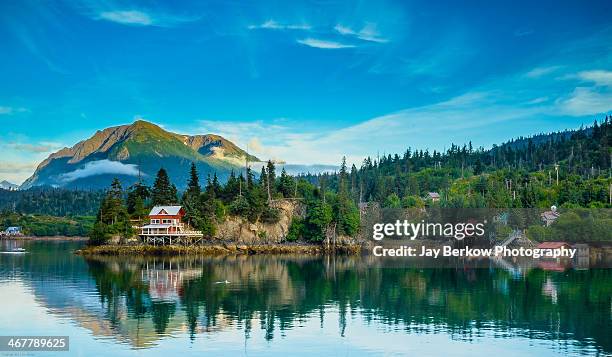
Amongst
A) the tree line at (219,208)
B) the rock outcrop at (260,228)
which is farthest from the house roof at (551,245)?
the rock outcrop at (260,228)

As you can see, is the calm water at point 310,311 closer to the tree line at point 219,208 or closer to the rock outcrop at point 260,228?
the tree line at point 219,208

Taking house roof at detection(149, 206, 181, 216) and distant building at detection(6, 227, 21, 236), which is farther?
distant building at detection(6, 227, 21, 236)

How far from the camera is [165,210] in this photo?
371ft

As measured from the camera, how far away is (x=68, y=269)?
79.7 metres

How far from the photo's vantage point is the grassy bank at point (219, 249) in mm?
108562

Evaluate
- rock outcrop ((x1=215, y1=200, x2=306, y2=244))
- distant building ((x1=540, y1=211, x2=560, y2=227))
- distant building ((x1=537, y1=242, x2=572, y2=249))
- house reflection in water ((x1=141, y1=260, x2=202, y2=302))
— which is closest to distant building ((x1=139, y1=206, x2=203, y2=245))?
rock outcrop ((x1=215, y1=200, x2=306, y2=244))

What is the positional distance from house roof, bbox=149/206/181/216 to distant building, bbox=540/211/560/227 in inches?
2693

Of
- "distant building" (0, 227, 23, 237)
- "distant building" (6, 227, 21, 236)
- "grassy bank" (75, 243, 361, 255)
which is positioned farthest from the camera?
"distant building" (6, 227, 21, 236)

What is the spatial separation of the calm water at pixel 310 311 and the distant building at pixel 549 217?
129ft

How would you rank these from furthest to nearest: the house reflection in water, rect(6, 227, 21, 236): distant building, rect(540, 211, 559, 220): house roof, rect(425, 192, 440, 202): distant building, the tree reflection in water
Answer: rect(6, 227, 21, 236): distant building → rect(425, 192, 440, 202): distant building → rect(540, 211, 559, 220): house roof → the house reflection in water → the tree reflection in water

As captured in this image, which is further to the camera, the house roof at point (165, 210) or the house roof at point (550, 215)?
the house roof at point (550, 215)

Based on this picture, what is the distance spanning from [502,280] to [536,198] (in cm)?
7171

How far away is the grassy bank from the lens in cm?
10856

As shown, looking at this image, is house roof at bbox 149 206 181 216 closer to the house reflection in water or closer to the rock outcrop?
the rock outcrop
